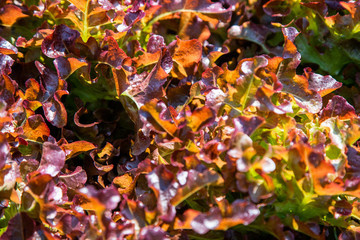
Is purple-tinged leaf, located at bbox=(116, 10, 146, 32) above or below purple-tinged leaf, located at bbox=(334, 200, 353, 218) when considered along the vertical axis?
above

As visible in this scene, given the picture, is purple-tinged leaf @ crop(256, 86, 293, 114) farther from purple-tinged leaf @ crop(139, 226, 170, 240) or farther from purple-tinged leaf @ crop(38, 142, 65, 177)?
purple-tinged leaf @ crop(38, 142, 65, 177)

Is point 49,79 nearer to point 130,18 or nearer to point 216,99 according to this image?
point 130,18

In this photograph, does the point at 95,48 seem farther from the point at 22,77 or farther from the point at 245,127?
the point at 245,127

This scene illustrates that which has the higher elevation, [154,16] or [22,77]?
[154,16]

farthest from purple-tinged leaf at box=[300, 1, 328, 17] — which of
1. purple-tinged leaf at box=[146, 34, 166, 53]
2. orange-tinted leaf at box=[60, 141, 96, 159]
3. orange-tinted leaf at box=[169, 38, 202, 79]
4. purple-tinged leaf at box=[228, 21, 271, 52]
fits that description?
orange-tinted leaf at box=[60, 141, 96, 159]

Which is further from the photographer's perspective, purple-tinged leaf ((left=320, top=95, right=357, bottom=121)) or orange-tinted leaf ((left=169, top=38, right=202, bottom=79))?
orange-tinted leaf ((left=169, top=38, right=202, bottom=79))

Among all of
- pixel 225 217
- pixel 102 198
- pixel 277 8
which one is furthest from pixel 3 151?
pixel 277 8

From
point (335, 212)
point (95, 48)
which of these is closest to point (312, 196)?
point (335, 212)

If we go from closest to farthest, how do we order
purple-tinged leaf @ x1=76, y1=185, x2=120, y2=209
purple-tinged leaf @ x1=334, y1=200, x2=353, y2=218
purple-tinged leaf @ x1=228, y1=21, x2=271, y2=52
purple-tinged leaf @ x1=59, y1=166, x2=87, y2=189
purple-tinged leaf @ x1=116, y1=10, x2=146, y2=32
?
1. purple-tinged leaf @ x1=76, y1=185, x2=120, y2=209
2. purple-tinged leaf @ x1=334, y1=200, x2=353, y2=218
3. purple-tinged leaf @ x1=59, y1=166, x2=87, y2=189
4. purple-tinged leaf @ x1=116, y1=10, x2=146, y2=32
5. purple-tinged leaf @ x1=228, y1=21, x2=271, y2=52

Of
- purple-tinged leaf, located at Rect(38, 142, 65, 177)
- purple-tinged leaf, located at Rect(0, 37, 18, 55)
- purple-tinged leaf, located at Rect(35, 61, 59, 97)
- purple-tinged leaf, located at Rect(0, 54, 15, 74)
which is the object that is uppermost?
purple-tinged leaf, located at Rect(0, 37, 18, 55)
